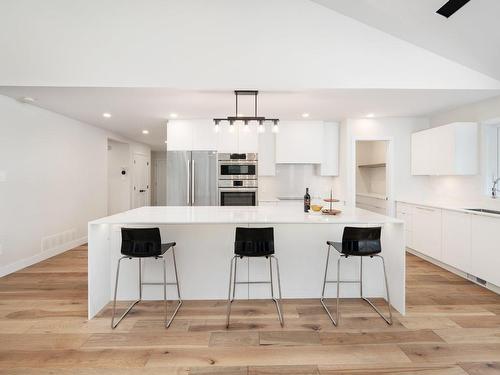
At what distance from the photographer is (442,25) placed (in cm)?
279

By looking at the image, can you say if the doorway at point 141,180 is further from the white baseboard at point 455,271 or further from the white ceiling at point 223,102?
the white baseboard at point 455,271

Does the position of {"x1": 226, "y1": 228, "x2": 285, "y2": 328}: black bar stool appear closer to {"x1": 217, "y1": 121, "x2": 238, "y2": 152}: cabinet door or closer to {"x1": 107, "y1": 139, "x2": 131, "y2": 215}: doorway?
{"x1": 217, "y1": 121, "x2": 238, "y2": 152}: cabinet door

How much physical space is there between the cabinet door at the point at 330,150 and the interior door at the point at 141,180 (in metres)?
5.07

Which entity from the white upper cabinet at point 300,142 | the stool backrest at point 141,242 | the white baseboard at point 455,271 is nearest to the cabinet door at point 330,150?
the white upper cabinet at point 300,142

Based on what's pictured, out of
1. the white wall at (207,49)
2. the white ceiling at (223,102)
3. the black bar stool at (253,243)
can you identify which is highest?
the white wall at (207,49)

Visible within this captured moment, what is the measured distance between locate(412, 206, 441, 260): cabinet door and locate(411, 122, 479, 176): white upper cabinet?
63 centimetres

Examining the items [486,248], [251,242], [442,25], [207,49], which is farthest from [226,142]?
[486,248]

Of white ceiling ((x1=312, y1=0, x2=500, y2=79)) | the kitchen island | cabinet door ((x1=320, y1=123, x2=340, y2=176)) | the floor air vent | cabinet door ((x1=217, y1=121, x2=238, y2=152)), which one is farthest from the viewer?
cabinet door ((x1=320, y1=123, x2=340, y2=176))

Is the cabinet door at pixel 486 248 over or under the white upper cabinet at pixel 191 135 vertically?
under

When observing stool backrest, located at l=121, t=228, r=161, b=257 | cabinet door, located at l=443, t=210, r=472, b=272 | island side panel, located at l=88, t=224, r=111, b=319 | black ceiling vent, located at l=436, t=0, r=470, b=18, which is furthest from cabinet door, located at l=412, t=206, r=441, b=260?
island side panel, located at l=88, t=224, r=111, b=319

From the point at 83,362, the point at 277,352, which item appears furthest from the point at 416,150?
the point at 83,362

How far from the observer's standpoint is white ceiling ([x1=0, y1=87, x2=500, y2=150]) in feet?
11.1

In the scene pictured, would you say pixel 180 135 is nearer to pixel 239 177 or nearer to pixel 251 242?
pixel 239 177

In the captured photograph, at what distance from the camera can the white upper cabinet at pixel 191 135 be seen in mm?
5066
